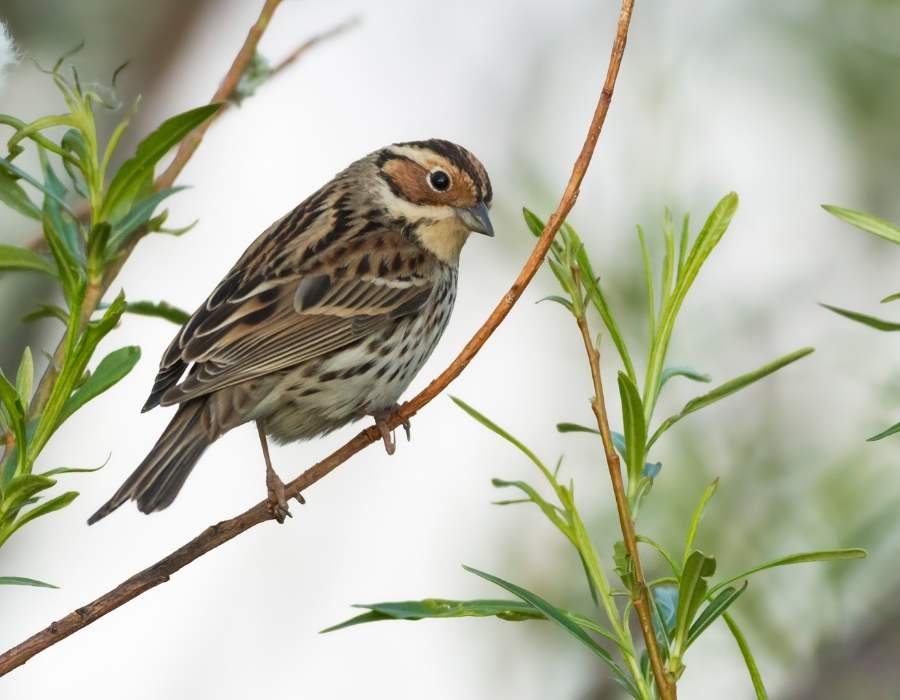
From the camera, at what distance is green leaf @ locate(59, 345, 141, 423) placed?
9.26 feet

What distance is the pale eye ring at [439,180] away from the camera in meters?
5.71

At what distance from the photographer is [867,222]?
93.4 inches


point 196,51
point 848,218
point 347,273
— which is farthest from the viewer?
point 196,51

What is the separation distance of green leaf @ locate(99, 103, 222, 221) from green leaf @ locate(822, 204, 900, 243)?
1.25 m

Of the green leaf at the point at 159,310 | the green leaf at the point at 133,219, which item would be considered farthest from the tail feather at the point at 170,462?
the green leaf at the point at 133,219

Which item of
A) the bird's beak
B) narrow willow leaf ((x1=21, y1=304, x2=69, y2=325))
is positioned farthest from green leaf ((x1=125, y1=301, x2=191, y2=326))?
the bird's beak

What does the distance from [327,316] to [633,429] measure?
2961 mm

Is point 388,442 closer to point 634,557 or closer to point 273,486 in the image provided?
point 273,486

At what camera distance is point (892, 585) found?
4.45 m

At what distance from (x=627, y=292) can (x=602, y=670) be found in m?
1.34

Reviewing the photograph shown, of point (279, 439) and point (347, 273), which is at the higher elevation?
point (347, 273)

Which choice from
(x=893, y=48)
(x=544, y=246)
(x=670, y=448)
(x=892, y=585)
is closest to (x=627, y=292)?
(x=670, y=448)

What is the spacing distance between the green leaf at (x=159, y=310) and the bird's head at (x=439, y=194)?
2256mm

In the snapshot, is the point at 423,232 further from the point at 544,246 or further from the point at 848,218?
the point at 848,218
